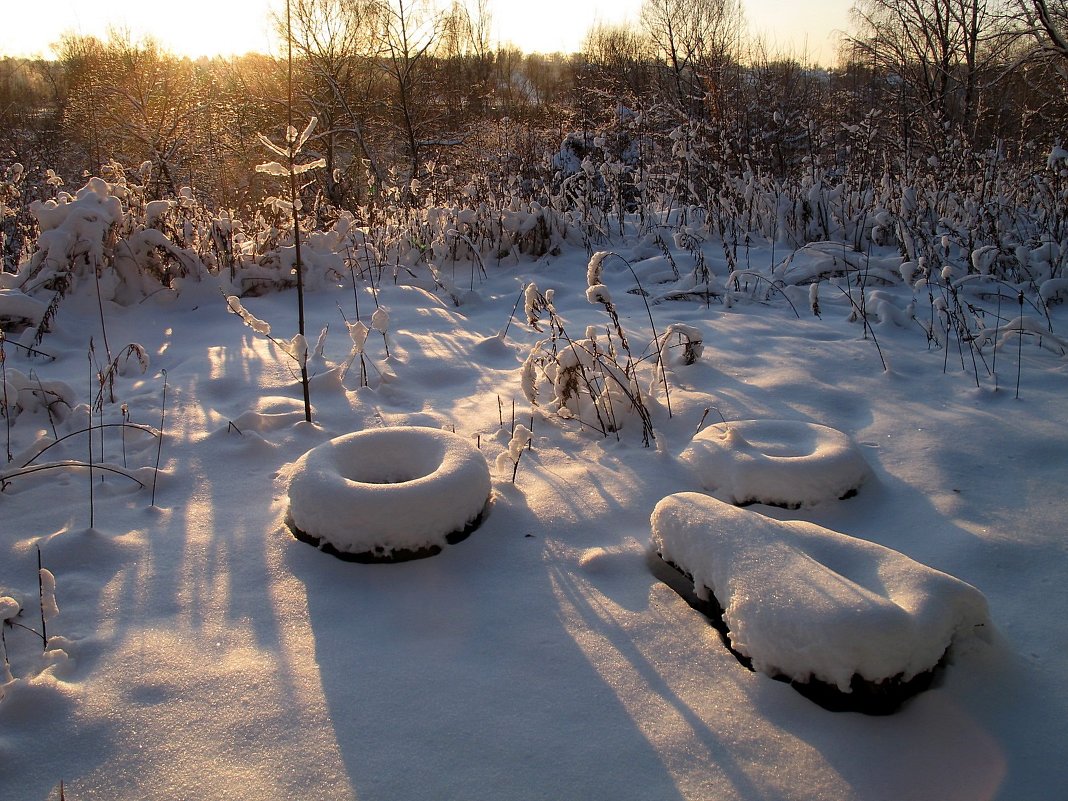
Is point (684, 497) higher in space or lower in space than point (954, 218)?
lower

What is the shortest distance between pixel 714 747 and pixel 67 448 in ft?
7.80

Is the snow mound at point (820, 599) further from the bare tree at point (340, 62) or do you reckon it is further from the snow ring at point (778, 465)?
the bare tree at point (340, 62)

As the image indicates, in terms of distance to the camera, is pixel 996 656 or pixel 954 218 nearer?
pixel 996 656

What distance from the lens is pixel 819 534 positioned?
1692 millimetres

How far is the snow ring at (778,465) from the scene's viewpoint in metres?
2.04

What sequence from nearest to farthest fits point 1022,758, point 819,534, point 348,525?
point 1022,758, point 819,534, point 348,525

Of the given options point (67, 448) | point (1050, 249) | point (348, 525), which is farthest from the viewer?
point (1050, 249)

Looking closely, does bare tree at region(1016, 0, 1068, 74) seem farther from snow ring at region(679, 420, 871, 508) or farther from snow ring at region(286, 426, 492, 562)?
snow ring at region(286, 426, 492, 562)

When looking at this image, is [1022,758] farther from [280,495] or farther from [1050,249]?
[1050,249]

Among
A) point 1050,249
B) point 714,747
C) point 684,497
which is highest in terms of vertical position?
point 1050,249

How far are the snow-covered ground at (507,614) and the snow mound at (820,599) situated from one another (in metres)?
0.07

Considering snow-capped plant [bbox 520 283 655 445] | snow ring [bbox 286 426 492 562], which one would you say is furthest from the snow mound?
snow-capped plant [bbox 520 283 655 445]

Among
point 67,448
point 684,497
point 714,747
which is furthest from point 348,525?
point 67,448

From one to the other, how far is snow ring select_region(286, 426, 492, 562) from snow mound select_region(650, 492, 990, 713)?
1.87 ft
